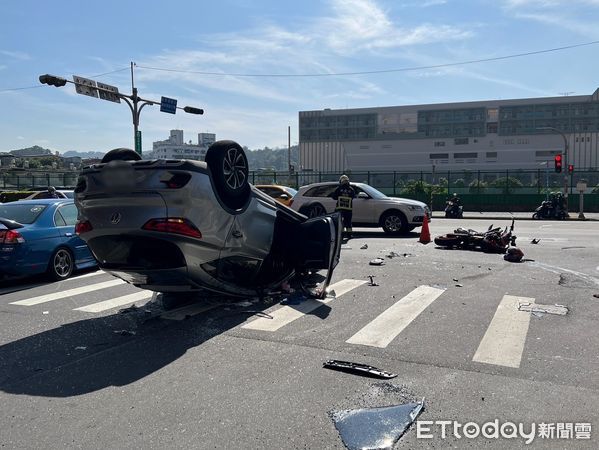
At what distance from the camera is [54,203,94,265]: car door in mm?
9711

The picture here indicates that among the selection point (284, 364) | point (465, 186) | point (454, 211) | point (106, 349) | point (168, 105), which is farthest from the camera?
point (465, 186)

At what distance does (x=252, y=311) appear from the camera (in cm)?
678

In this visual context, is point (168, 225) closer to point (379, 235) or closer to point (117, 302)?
point (117, 302)

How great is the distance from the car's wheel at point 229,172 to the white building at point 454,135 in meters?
103

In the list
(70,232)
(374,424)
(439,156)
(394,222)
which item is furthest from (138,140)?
(439,156)

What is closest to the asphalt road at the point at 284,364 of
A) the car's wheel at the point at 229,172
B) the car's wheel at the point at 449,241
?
the car's wheel at the point at 229,172

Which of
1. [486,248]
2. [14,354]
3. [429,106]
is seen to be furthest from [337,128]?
[14,354]

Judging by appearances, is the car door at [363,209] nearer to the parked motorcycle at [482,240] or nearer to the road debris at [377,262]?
the parked motorcycle at [482,240]

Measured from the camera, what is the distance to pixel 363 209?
674 inches

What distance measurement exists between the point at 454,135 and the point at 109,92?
97.8m

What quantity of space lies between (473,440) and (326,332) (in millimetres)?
2558

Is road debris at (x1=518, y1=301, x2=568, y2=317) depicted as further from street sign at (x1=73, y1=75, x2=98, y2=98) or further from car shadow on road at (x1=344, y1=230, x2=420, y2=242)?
street sign at (x1=73, y1=75, x2=98, y2=98)

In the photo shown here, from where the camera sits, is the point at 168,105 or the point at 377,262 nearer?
the point at 377,262

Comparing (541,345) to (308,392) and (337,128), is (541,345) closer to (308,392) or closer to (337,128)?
(308,392)
